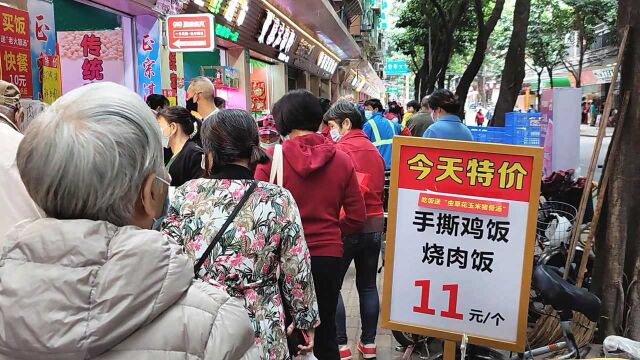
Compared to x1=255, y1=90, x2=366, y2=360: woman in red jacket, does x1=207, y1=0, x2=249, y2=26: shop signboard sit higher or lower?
higher

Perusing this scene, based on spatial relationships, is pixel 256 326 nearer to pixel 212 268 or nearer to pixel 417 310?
pixel 212 268

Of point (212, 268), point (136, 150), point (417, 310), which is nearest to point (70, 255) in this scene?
point (136, 150)

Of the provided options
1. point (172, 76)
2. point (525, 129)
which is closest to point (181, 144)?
point (172, 76)

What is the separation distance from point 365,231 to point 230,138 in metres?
1.86

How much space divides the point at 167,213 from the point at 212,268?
341mm

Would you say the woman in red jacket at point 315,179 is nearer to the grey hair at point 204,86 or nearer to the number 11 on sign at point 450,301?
the number 11 on sign at point 450,301

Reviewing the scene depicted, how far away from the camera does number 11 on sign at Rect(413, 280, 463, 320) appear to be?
293cm

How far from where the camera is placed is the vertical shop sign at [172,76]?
327 inches

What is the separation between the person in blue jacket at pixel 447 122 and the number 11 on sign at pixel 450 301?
7.67ft

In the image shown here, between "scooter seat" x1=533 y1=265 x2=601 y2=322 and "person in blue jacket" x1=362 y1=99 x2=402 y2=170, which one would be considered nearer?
"scooter seat" x1=533 y1=265 x2=601 y2=322

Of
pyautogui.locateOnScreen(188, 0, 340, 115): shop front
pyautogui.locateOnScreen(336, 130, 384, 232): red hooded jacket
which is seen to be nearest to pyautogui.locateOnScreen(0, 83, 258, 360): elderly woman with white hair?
pyautogui.locateOnScreen(336, 130, 384, 232): red hooded jacket

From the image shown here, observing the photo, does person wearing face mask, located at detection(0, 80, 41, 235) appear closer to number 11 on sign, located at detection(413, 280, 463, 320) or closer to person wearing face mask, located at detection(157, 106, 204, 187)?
person wearing face mask, located at detection(157, 106, 204, 187)

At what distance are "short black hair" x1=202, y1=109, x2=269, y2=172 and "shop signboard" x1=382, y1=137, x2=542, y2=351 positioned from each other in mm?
1022

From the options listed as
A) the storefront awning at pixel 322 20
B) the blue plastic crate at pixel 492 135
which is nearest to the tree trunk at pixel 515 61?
the blue plastic crate at pixel 492 135
